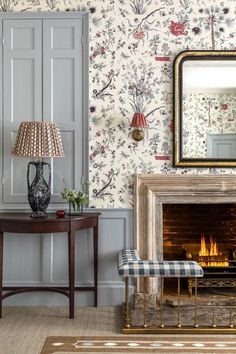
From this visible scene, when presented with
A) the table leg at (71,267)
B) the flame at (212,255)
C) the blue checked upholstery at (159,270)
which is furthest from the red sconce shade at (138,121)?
the flame at (212,255)

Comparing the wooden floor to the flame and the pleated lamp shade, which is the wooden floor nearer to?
the flame

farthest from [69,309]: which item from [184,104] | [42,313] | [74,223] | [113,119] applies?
[184,104]

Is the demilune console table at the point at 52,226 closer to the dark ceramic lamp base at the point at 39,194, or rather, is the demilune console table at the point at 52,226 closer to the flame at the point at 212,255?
the dark ceramic lamp base at the point at 39,194

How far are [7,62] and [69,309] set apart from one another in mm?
2126

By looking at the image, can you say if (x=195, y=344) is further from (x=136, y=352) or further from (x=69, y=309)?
(x=69, y=309)

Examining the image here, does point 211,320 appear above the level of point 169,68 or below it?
below

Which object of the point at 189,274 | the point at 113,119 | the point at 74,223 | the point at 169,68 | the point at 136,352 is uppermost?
the point at 169,68

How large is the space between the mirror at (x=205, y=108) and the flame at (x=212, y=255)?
2.65 ft

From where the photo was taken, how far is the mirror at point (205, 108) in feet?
16.4

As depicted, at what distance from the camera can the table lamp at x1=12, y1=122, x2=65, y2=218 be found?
463cm

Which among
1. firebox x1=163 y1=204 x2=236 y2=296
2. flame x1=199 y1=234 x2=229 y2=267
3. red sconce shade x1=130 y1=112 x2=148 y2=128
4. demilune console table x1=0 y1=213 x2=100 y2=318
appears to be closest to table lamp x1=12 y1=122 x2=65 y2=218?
demilune console table x1=0 y1=213 x2=100 y2=318

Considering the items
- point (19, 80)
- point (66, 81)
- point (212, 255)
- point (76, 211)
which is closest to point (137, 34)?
point (66, 81)

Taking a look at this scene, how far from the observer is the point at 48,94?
5035mm

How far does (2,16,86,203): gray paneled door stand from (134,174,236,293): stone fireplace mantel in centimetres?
58
